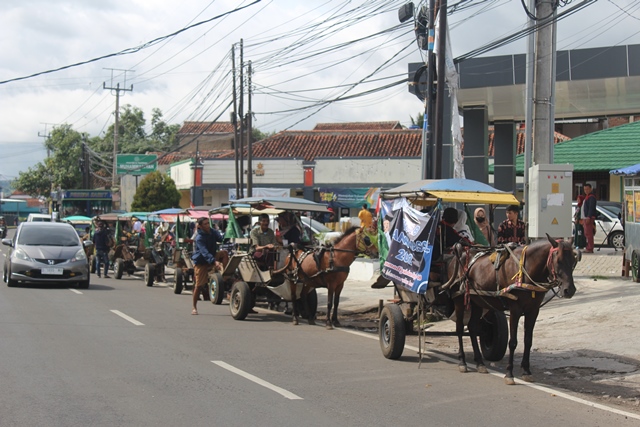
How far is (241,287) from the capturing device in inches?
598

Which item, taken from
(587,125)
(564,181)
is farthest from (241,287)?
(587,125)

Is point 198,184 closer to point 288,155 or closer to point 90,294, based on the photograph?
point 288,155

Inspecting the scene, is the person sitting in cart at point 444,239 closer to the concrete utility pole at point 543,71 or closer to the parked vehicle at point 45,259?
the concrete utility pole at point 543,71

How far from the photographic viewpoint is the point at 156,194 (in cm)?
5106

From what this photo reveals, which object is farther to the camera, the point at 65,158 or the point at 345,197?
the point at 65,158

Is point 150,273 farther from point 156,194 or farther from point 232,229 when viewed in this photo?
point 156,194

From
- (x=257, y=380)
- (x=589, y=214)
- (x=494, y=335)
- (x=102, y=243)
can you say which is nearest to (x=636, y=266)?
(x=589, y=214)

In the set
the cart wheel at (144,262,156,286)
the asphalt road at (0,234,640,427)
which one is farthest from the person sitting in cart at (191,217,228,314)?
the cart wheel at (144,262,156,286)

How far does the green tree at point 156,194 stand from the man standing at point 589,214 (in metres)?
33.1

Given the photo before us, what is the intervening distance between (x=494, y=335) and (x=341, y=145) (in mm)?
39509

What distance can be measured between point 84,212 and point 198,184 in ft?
23.1

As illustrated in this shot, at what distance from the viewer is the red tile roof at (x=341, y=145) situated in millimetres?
48253

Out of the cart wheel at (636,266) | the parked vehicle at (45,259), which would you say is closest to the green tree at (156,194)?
the parked vehicle at (45,259)

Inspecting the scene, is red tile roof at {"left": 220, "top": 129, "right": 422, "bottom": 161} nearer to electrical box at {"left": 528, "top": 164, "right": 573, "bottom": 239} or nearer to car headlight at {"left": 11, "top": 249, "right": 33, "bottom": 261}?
car headlight at {"left": 11, "top": 249, "right": 33, "bottom": 261}
